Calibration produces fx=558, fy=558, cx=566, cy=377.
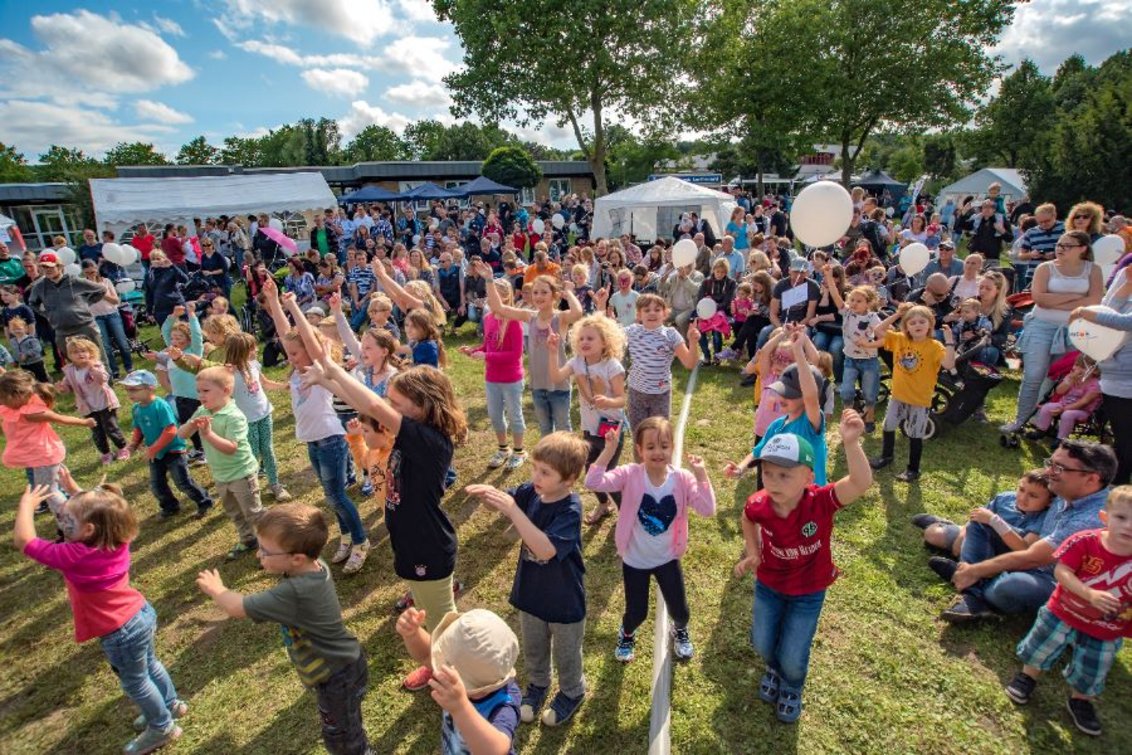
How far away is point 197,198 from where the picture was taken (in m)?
19.8

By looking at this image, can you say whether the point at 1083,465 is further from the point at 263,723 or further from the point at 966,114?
the point at 966,114

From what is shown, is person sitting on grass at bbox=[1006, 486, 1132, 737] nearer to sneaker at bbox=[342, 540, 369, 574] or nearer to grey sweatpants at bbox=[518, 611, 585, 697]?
grey sweatpants at bbox=[518, 611, 585, 697]

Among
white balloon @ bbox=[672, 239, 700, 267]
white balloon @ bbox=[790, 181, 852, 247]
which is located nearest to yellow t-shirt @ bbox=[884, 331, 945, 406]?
white balloon @ bbox=[790, 181, 852, 247]

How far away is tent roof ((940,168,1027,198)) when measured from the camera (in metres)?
29.8

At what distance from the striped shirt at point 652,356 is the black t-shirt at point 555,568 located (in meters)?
2.34

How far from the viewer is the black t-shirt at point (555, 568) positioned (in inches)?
108

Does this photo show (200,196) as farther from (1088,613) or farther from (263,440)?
(1088,613)

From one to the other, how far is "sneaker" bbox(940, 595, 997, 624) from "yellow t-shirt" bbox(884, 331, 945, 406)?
7.35 feet

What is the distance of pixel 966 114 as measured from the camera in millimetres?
28047

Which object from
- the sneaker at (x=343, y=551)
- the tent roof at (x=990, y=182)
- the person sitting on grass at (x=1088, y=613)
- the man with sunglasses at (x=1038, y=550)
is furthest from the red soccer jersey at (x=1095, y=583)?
the tent roof at (x=990, y=182)

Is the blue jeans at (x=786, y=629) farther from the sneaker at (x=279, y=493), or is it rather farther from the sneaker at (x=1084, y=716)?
the sneaker at (x=279, y=493)

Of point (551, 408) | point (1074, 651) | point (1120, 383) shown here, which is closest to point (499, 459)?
point (551, 408)

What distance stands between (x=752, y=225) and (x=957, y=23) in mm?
22639

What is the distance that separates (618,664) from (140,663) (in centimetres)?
273
